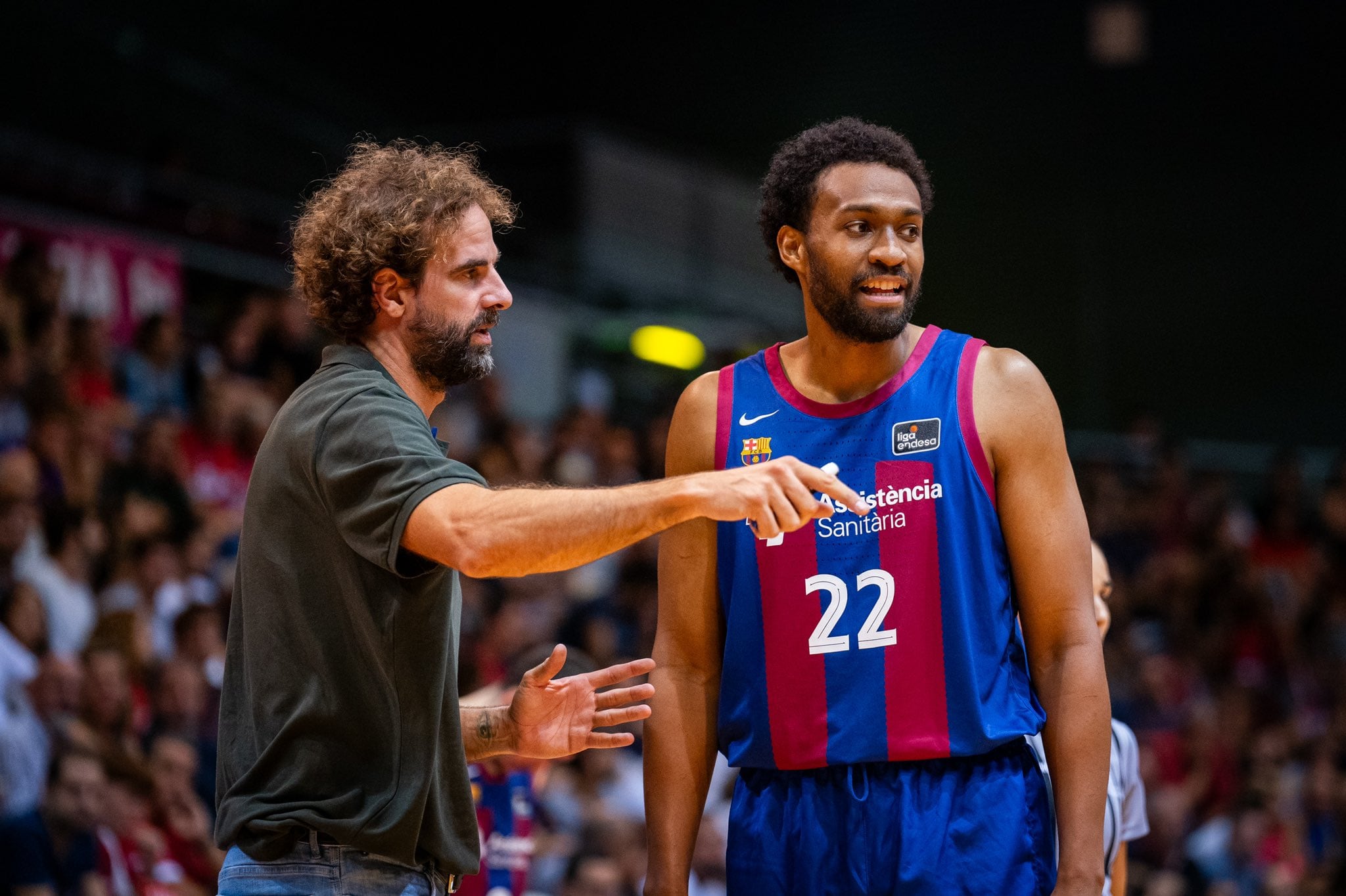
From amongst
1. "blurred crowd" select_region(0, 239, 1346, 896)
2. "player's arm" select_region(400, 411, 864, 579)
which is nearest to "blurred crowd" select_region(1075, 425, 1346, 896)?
"blurred crowd" select_region(0, 239, 1346, 896)

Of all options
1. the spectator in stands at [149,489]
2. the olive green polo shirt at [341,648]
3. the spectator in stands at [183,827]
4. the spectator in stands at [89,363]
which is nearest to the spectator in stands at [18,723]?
the spectator in stands at [183,827]

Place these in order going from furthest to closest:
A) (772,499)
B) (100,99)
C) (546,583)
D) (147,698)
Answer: (100,99) < (546,583) < (147,698) < (772,499)

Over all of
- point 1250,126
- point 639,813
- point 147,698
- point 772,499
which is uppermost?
point 1250,126

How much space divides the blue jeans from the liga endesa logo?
1315 mm

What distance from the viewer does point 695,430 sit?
330 centimetres

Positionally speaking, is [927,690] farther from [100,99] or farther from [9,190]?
[100,99]

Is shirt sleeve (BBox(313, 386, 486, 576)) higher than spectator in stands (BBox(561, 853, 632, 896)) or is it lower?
higher

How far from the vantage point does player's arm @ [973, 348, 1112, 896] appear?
9.53ft

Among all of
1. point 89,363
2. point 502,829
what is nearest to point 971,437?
point 502,829

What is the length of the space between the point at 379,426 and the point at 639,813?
17.5 ft

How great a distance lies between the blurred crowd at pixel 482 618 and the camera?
6090mm

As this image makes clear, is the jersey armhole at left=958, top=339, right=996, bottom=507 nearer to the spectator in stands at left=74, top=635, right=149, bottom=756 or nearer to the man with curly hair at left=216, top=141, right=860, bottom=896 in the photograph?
the man with curly hair at left=216, top=141, right=860, bottom=896

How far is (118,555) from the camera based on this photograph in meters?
7.29

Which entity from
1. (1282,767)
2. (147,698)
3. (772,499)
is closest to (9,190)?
(147,698)
